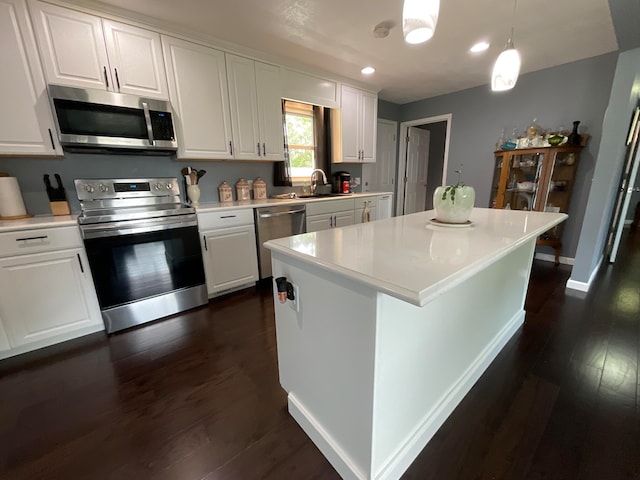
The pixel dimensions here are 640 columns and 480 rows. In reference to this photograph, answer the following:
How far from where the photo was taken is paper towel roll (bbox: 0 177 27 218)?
185 cm

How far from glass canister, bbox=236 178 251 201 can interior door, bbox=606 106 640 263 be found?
12.5ft

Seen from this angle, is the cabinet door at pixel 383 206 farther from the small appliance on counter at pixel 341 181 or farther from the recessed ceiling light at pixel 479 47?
the recessed ceiling light at pixel 479 47

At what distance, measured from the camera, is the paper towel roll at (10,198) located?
6.07 feet

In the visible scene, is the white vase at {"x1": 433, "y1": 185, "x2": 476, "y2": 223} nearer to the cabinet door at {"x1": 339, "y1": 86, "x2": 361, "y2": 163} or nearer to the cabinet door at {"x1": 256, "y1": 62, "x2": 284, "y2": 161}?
the cabinet door at {"x1": 256, "y1": 62, "x2": 284, "y2": 161}

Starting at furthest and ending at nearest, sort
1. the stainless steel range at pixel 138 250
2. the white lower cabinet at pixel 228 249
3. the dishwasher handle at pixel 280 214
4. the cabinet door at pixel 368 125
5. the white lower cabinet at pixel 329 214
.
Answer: the cabinet door at pixel 368 125
the white lower cabinet at pixel 329 214
the dishwasher handle at pixel 280 214
the white lower cabinet at pixel 228 249
the stainless steel range at pixel 138 250

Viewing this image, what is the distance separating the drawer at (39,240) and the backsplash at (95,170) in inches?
22.6

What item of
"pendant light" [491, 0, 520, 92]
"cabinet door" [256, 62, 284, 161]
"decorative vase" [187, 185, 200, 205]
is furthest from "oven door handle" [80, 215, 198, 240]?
"pendant light" [491, 0, 520, 92]

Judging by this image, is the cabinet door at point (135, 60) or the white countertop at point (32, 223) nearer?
the white countertop at point (32, 223)

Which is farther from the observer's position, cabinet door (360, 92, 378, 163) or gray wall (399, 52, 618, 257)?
cabinet door (360, 92, 378, 163)

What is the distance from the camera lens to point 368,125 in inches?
154

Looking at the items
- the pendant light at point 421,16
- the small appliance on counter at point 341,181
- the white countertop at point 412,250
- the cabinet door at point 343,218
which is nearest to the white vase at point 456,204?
the white countertop at point 412,250

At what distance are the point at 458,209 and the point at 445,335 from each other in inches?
25.5


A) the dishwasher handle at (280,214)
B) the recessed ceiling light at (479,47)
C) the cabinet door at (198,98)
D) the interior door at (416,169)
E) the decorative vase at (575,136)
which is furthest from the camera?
the interior door at (416,169)

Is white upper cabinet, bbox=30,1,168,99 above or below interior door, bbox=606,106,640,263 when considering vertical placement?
above
